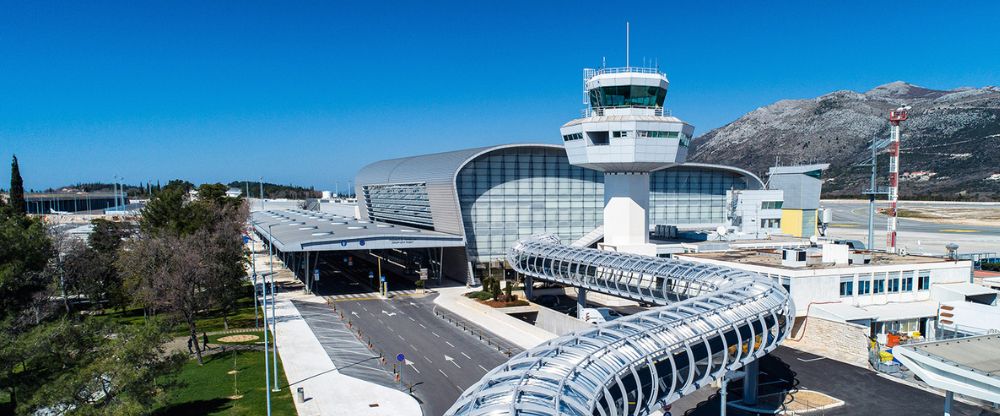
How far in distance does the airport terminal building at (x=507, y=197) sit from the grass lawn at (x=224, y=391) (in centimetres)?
3578

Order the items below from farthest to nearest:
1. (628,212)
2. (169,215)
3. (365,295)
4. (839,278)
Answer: (169,215), (365,295), (628,212), (839,278)

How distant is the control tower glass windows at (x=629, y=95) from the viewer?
59625mm

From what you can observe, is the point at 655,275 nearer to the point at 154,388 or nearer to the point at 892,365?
the point at 892,365

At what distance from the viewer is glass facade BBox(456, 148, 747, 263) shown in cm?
7719

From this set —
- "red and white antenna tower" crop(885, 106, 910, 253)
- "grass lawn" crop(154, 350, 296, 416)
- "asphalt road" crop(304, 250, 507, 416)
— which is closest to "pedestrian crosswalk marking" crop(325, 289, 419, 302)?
"asphalt road" crop(304, 250, 507, 416)

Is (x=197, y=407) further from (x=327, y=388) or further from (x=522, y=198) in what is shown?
(x=522, y=198)

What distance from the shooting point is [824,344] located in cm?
4350

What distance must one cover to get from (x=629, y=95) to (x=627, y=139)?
14.3 feet

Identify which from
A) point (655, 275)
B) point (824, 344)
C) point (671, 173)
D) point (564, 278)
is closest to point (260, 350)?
point (564, 278)

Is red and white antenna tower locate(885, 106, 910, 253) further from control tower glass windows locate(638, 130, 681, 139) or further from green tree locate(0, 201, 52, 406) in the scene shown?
green tree locate(0, 201, 52, 406)

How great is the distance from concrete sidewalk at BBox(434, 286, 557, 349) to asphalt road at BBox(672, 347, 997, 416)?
620 inches

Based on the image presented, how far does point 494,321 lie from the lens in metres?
55.2

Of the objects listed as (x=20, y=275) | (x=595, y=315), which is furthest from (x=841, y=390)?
(x=20, y=275)

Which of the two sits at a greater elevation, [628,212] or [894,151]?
[894,151]
